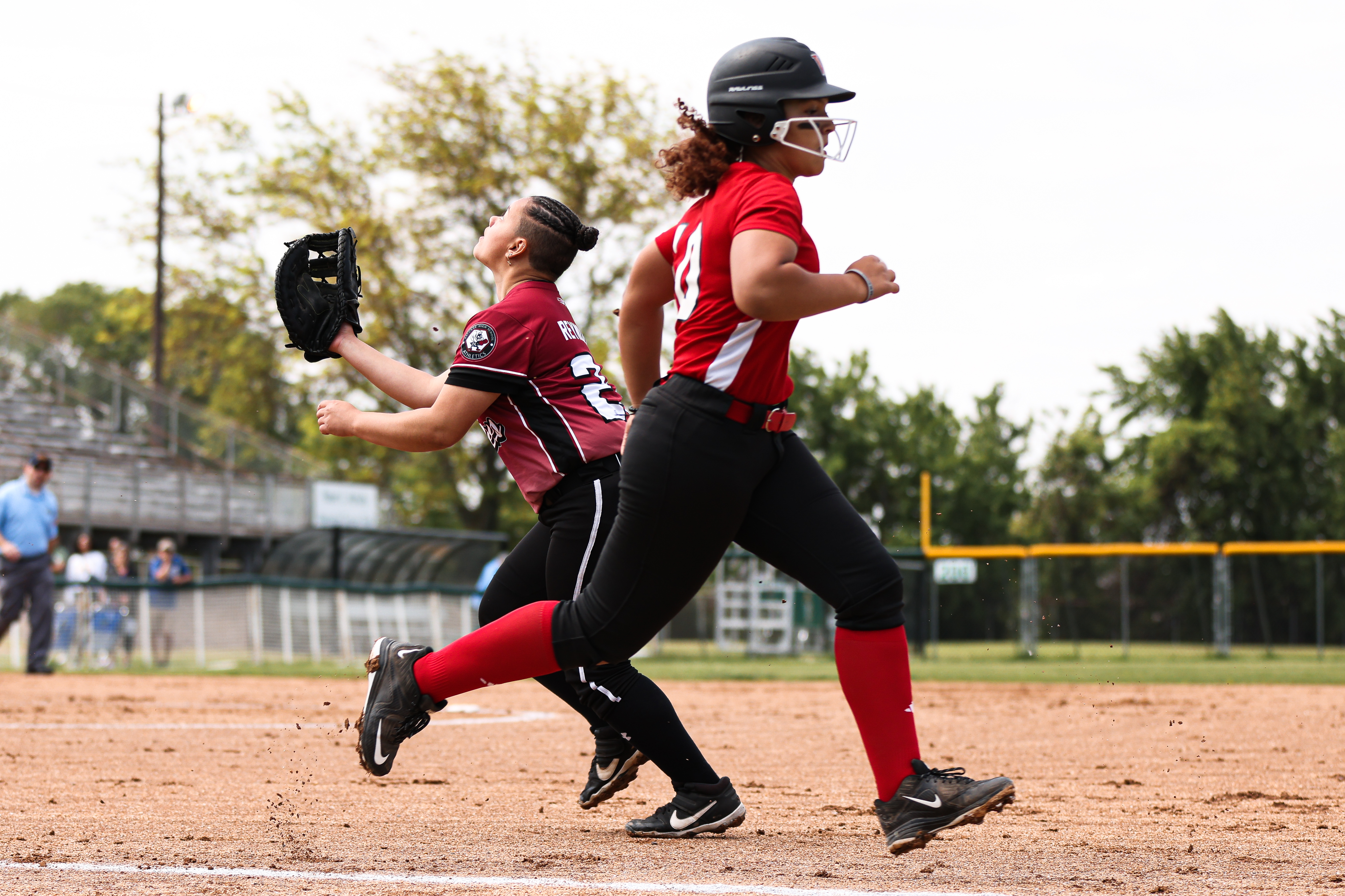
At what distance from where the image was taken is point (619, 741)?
4.38 metres

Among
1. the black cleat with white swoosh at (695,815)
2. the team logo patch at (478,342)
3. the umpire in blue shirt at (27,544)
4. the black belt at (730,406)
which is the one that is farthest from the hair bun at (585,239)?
the umpire in blue shirt at (27,544)

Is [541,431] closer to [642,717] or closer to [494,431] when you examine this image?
[494,431]

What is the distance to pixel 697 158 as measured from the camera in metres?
3.53

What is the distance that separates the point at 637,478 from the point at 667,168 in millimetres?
848

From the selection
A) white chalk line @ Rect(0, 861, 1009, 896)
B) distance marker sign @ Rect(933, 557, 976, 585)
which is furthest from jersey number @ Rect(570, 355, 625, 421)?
distance marker sign @ Rect(933, 557, 976, 585)

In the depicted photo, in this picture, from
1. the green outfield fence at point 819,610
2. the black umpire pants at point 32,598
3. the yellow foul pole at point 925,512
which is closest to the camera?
the black umpire pants at point 32,598

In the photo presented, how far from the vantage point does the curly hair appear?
352 centimetres

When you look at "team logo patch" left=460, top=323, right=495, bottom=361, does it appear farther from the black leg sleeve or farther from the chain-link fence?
the chain-link fence

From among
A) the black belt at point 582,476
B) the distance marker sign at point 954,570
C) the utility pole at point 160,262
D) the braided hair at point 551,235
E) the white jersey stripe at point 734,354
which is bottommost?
the distance marker sign at point 954,570

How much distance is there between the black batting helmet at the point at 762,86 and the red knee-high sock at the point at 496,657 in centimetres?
132

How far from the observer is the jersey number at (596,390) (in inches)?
162

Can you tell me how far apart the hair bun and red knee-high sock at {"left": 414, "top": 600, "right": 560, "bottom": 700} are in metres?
1.15

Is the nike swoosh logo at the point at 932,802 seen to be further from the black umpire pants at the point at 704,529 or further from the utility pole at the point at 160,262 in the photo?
the utility pole at the point at 160,262

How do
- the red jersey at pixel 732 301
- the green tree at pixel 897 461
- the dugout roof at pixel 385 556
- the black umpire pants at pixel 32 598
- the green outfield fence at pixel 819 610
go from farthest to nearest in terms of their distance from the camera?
the green tree at pixel 897 461 < the dugout roof at pixel 385 556 < the green outfield fence at pixel 819 610 < the black umpire pants at pixel 32 598 < the red jersey at pixel 732 301
